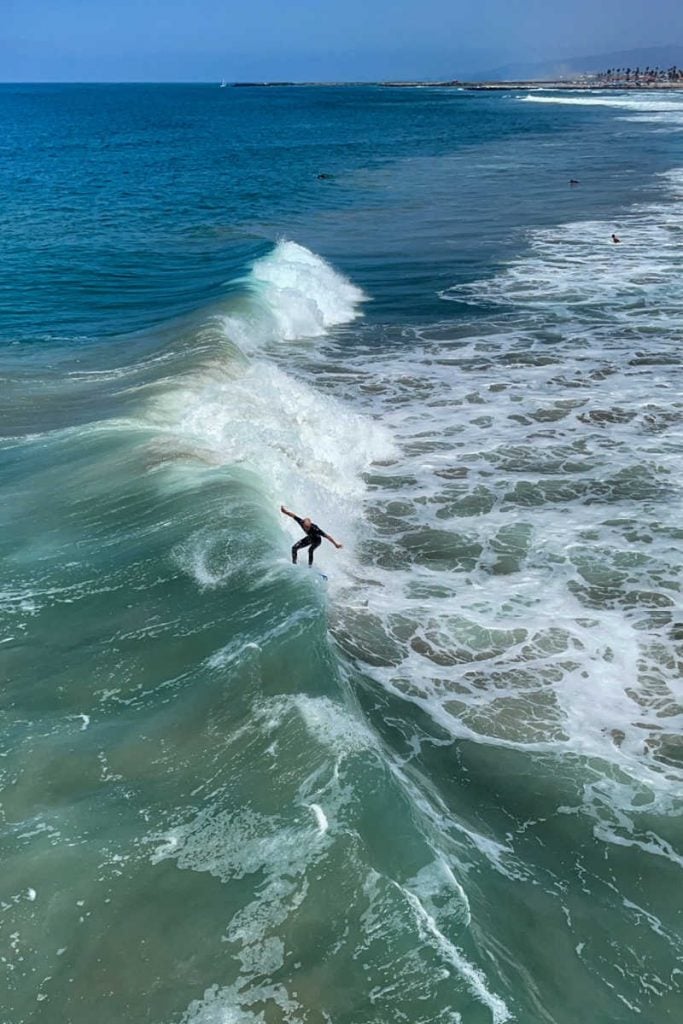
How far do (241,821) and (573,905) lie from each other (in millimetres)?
2780

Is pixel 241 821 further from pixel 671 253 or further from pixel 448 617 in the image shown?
pixel 671 253

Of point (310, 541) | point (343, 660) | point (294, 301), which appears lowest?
point (343, 660)

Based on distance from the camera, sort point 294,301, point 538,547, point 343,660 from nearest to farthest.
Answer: point 343,660 → point 538,547 → point 294,301

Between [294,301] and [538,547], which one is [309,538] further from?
[294,301]

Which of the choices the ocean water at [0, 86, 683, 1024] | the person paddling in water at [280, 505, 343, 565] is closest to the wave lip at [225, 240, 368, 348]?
the ocean water at [0, 86, 683, 1024]

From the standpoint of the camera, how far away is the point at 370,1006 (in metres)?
5.66

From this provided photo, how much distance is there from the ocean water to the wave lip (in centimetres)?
16

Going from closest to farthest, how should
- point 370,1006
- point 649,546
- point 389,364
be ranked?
point 370,1006 < point 649,546 < point 389,364

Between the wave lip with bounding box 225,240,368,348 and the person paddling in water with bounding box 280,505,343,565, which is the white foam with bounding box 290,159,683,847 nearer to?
the person paddling in water with bounding box 280,505,343,565

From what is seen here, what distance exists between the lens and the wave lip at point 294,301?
23500 millimetres

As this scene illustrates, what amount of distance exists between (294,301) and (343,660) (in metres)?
17.1

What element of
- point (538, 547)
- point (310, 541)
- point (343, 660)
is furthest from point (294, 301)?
point (343, 660)

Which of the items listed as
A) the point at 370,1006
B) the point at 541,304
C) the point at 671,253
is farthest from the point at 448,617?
the point at 671,253

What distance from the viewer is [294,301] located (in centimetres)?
2512
